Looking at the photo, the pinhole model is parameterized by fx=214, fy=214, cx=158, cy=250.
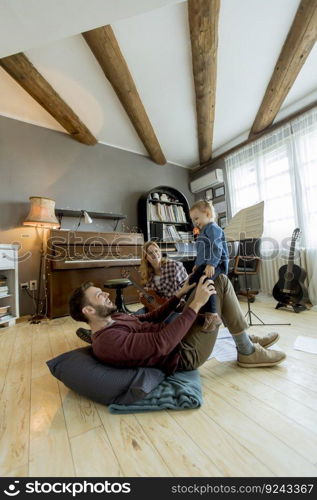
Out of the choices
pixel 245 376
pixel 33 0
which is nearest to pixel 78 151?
pixel 33 0

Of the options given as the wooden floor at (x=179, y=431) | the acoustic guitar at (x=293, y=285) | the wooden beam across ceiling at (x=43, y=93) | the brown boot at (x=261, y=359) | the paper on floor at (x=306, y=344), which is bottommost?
Answer: the paper on floor at (x=306, y=344)

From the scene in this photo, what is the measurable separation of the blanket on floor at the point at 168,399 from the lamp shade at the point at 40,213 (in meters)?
2.31

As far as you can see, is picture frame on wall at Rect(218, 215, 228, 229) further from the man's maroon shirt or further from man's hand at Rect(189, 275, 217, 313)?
the man's maroon shirt

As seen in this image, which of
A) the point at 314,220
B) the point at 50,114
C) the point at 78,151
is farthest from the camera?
the point at 78,151

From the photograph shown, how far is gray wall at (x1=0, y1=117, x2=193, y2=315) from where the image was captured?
2812mm

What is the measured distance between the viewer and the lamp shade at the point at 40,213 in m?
2.59

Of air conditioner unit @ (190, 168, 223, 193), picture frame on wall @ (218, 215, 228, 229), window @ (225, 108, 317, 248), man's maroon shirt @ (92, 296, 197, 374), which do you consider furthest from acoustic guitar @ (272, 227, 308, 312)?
man's maroon shirt @ (92, 296, 197, 374)

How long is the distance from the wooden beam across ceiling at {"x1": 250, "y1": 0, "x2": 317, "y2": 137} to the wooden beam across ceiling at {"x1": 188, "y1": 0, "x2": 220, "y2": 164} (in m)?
0.64

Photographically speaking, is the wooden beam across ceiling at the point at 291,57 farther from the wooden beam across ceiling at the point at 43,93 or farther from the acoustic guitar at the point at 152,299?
the acoustic guitar at the point at 152,299

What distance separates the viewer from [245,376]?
120 cm

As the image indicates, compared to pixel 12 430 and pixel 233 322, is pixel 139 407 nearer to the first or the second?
pixel 12 430

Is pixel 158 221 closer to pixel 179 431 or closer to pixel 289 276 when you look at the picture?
pixel 289 276

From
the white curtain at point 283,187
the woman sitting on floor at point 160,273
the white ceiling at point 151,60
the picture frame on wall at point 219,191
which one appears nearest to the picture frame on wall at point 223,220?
the white curtain at point 283,187

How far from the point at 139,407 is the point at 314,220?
9.41 feet
